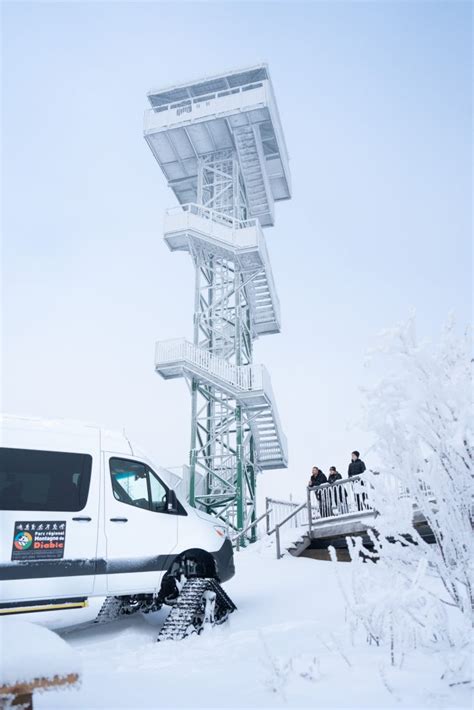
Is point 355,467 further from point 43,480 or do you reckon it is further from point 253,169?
point 253,169

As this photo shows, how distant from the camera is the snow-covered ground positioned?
3.24m

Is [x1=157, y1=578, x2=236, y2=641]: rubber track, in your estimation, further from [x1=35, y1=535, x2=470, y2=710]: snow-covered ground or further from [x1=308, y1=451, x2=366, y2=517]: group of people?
[x1=308, y1=451, x2=366, y2=517]: group of people

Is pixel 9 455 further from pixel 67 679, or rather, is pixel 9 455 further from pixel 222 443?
pixel 222 443

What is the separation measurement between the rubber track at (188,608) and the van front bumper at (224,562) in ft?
1.03

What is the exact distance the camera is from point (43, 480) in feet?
20.4

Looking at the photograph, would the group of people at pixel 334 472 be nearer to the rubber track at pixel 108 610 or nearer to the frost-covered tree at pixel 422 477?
the rubber track at pixel 108 610

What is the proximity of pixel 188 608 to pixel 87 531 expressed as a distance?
148 cm

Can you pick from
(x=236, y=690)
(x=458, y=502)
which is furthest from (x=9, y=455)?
(x=458, y=502)

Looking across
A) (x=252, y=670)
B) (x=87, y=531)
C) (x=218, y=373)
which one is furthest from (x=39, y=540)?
(x=218, y=373)

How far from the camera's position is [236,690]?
3.58m

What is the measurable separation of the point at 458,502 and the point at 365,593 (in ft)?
3.38

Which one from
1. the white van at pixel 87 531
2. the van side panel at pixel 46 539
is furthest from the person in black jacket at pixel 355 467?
the van side panel at pixel 46 539

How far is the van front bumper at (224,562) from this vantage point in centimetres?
718

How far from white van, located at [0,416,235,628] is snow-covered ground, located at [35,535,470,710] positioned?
0.57 m
